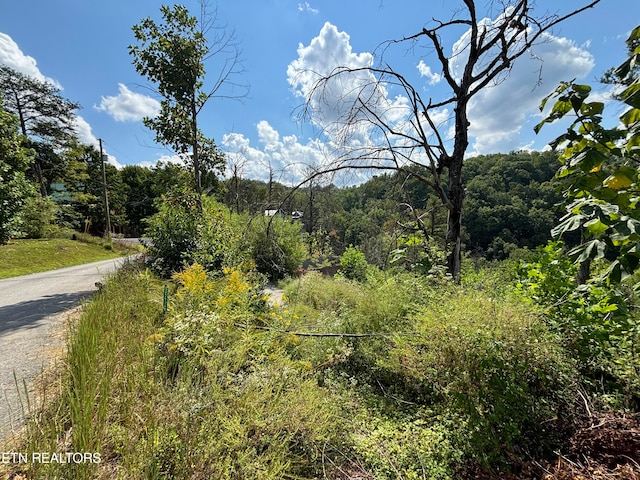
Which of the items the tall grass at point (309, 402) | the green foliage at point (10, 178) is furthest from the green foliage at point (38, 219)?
the tall grass at point (309, 402)

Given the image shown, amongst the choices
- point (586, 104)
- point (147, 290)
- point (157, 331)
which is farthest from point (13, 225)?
point (586, 104)

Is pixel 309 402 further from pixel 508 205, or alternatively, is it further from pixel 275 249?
pixel 508 205

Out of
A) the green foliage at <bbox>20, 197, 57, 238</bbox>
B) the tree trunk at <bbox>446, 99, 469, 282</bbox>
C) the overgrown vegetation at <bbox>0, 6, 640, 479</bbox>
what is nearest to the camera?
the overgrown vegetation at <bbox>0, 6, 640, 479</bbox>

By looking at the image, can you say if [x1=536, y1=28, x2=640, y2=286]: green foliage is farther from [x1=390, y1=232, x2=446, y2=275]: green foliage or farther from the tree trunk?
[x1=390, y1=232, x2=446, y2=275]: green foliage

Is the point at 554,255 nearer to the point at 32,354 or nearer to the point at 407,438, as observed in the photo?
the point at 407,438

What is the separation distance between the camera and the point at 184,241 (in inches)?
218

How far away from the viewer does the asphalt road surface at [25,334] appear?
199cm

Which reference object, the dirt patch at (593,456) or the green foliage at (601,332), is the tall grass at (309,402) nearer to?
the dirt patch at (593,456)

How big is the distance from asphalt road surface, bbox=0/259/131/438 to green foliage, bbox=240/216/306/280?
14.0 ft

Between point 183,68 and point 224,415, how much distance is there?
7.18 metres

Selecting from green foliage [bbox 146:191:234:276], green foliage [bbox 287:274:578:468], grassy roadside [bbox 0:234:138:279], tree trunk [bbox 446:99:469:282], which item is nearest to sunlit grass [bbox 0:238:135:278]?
grassy roadside [bbox 0:234:138:279]

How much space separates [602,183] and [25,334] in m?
5.41

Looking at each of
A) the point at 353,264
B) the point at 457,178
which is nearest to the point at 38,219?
the point at 353,264

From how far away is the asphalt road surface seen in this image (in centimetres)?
199
